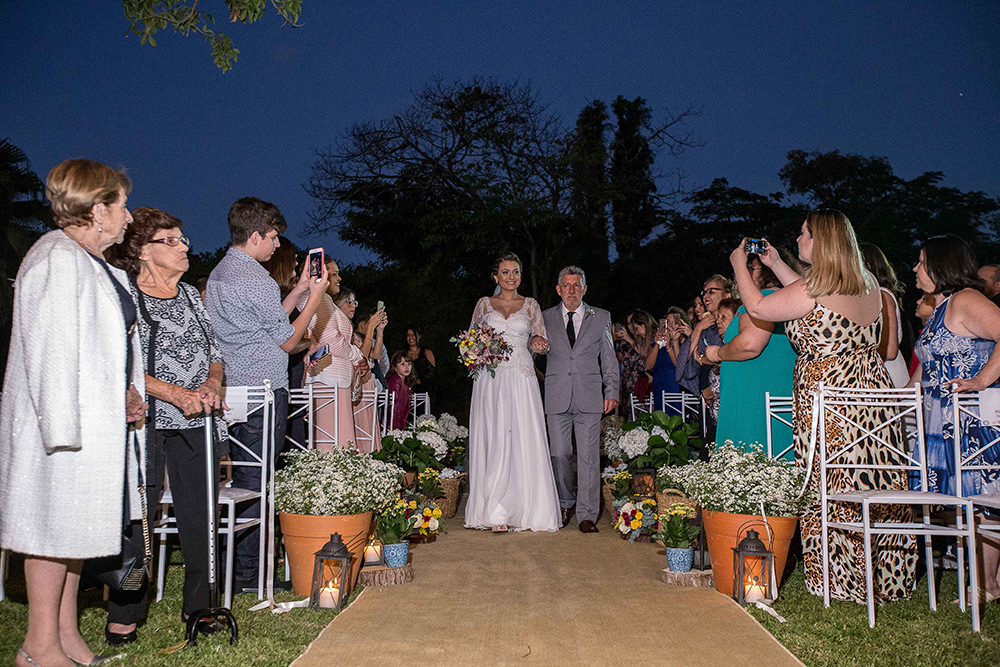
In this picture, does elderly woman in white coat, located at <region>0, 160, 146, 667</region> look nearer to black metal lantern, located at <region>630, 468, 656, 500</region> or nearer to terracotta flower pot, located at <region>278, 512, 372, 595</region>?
terracotta flower pot, located at <region>278, 512, 372, 595</region>

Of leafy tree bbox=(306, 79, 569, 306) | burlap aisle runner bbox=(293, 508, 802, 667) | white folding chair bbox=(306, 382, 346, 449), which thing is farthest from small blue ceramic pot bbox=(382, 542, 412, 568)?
leafy tree bbox=(306, 79, 569, 306)

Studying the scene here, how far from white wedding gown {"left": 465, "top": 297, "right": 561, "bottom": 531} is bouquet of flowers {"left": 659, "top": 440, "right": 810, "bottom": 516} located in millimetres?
2412

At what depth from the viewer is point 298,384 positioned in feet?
18.6

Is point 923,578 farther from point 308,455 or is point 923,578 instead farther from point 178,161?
point 178,161

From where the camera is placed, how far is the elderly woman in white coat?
2564mm

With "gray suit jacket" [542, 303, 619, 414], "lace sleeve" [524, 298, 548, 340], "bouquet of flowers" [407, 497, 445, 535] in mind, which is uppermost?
"lace sleeve" [524, 298, 548, 340]

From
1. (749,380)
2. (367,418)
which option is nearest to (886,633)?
(749,380)

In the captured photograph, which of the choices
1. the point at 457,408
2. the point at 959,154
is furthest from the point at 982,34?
the point at 457,408

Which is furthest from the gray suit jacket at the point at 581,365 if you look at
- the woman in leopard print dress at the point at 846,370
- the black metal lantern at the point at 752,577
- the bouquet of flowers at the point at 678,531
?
the black metal lantern at the point at 752,577

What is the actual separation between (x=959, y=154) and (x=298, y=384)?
18.9m

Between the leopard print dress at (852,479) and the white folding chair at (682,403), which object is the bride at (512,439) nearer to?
the white folding chair at (682,403)

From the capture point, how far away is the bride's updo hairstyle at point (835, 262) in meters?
4.07

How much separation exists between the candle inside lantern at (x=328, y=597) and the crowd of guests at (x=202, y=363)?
563 mm

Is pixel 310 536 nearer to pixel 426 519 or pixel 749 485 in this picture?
pixel 426 519
